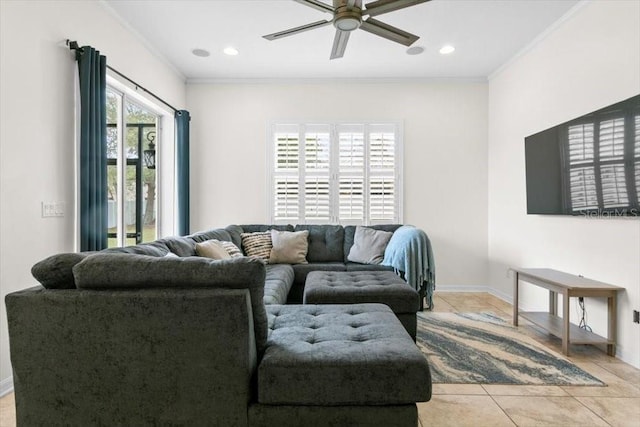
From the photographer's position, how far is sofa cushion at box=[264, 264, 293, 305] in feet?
8.47

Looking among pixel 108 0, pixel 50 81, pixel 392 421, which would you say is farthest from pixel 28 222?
pixel 392 421

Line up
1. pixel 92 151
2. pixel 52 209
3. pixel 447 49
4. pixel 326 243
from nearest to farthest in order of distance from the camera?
1. pixel 52 209
2. pixel 92 151
3. pixel 447 49
4. pixel 326 243

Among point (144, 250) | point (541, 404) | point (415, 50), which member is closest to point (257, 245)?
point (144, 250)

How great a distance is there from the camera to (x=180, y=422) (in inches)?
52.6

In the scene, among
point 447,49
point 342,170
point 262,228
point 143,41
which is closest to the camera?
point 143,41

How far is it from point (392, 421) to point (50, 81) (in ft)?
9.87

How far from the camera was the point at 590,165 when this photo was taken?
2.87 meters

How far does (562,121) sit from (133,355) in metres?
3.84

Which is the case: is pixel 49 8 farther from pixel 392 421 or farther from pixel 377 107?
pixel 377 107

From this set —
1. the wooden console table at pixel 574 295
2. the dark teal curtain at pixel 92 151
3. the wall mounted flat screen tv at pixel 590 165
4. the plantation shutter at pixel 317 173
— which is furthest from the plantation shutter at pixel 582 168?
the dark teal curtain at pixel 92 151

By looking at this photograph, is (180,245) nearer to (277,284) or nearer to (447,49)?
(277,284)

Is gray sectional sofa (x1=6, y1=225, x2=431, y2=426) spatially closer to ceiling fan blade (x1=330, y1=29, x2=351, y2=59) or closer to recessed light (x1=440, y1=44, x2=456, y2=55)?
ceiling fan blade (x1=330, y1=29, x2=351, y2=59)

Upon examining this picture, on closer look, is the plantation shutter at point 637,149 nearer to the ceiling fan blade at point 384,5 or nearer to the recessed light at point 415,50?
the ceiling fan blade at point 384,5

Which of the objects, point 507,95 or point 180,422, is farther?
point 507,95
